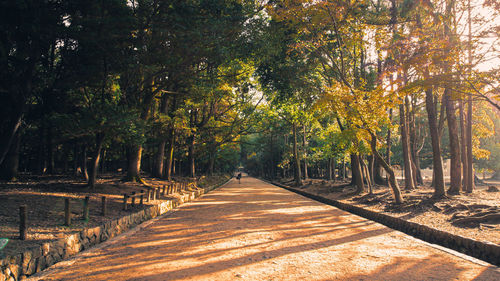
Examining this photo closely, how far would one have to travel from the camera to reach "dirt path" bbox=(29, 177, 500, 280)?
4.96 metres

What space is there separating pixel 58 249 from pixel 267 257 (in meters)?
4.61

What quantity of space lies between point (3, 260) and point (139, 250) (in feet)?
8.11

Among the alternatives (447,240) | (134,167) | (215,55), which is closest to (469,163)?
(447,240)

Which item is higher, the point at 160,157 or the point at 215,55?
the point at 215,55

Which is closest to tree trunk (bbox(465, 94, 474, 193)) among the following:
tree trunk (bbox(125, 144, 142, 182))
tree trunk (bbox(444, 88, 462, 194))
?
tree trunk (bbox(444, 88, 462, 194))

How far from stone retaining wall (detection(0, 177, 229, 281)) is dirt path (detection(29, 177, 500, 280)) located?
1.06ft

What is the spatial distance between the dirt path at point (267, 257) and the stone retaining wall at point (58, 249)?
1.06 feet

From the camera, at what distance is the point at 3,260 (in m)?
4.68

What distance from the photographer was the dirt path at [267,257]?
496cm

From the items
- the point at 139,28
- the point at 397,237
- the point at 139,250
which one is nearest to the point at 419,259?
the point at 397,237

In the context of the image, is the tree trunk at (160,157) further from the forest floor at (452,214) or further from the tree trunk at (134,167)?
the forest floor at (452,214)

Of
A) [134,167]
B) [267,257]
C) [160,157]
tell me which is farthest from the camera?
[160,157]

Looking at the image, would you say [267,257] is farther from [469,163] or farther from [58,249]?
[469,163]

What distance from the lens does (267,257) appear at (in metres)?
5.89
